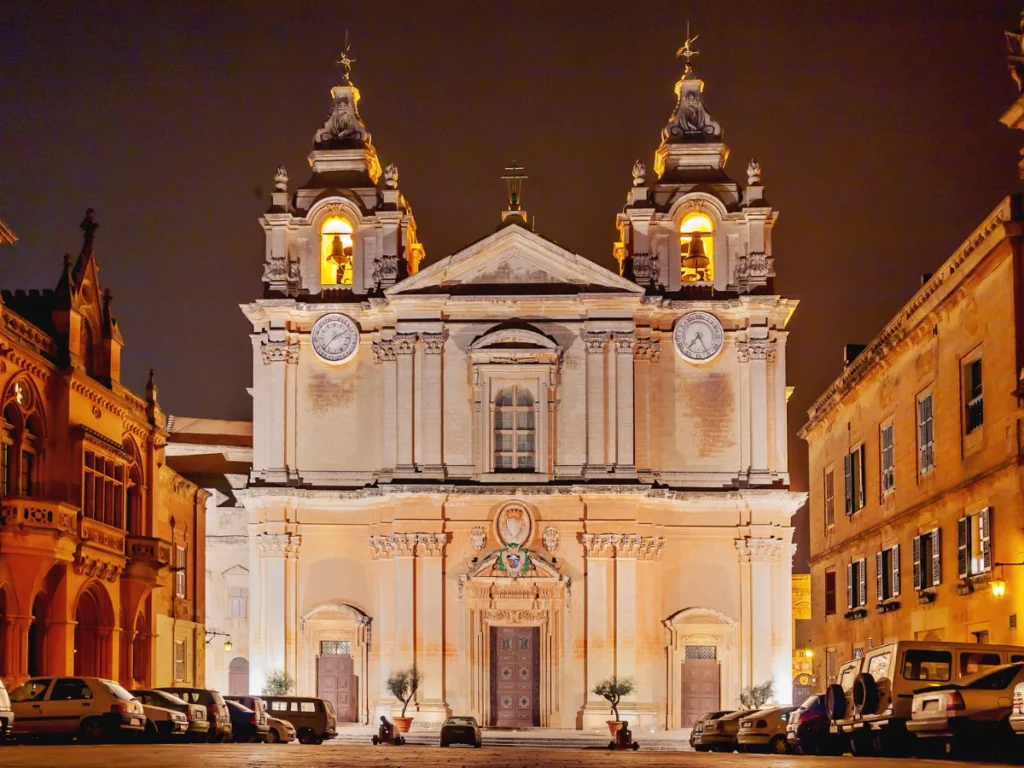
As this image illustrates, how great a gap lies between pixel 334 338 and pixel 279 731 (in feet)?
55.3

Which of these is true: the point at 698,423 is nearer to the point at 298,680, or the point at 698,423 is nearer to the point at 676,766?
the point at 298,680

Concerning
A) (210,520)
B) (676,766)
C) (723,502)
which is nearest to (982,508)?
(676,766)

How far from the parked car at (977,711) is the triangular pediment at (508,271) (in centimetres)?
3054

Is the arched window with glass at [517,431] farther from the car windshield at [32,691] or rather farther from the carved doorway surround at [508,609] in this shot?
the car windshield at [32,691]

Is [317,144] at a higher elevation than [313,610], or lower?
higher

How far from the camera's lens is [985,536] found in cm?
3206

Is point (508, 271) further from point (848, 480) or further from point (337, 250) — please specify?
point (848, 480)

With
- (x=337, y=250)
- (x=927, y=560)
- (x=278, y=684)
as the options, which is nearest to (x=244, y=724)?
(x=278, y=684)

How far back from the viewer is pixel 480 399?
2088 inches

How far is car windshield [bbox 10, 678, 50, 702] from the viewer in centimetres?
3012

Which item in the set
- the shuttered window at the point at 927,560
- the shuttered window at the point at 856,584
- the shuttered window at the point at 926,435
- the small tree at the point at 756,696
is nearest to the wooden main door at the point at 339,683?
the small tree at the point at 756,696

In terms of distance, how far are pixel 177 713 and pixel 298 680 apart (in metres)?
20.8

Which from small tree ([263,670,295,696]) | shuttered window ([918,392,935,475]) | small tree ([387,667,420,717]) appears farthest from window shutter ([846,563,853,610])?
small tree ([263,670,295,696])

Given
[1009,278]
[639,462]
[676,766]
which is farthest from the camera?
[639,462]
